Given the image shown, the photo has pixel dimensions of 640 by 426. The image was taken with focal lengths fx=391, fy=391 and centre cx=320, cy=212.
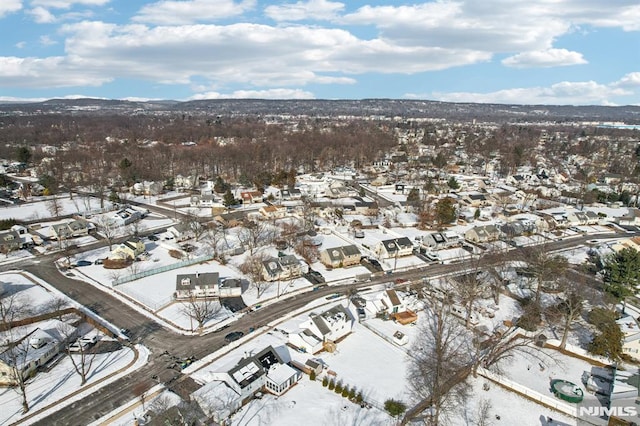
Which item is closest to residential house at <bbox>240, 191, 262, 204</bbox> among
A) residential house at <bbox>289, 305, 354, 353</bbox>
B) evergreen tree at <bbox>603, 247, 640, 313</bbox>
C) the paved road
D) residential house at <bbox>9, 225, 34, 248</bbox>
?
residential house at <bbox>9, 225, 34, 248</bbox>

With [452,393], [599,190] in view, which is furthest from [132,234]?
[599,190]

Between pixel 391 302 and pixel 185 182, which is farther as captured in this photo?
pixel 185 182

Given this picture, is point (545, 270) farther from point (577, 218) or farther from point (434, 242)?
point (577, 218)

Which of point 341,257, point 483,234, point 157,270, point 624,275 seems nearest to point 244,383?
point 341,257

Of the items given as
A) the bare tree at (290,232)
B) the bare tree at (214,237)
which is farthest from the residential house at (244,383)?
the bare tree at (290,232)

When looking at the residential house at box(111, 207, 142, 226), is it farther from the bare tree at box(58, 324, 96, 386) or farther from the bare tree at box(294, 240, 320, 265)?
the bare tree at box(58, 324, 96, 386)

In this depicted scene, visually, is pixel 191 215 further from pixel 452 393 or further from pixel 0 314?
pixel 452 393
